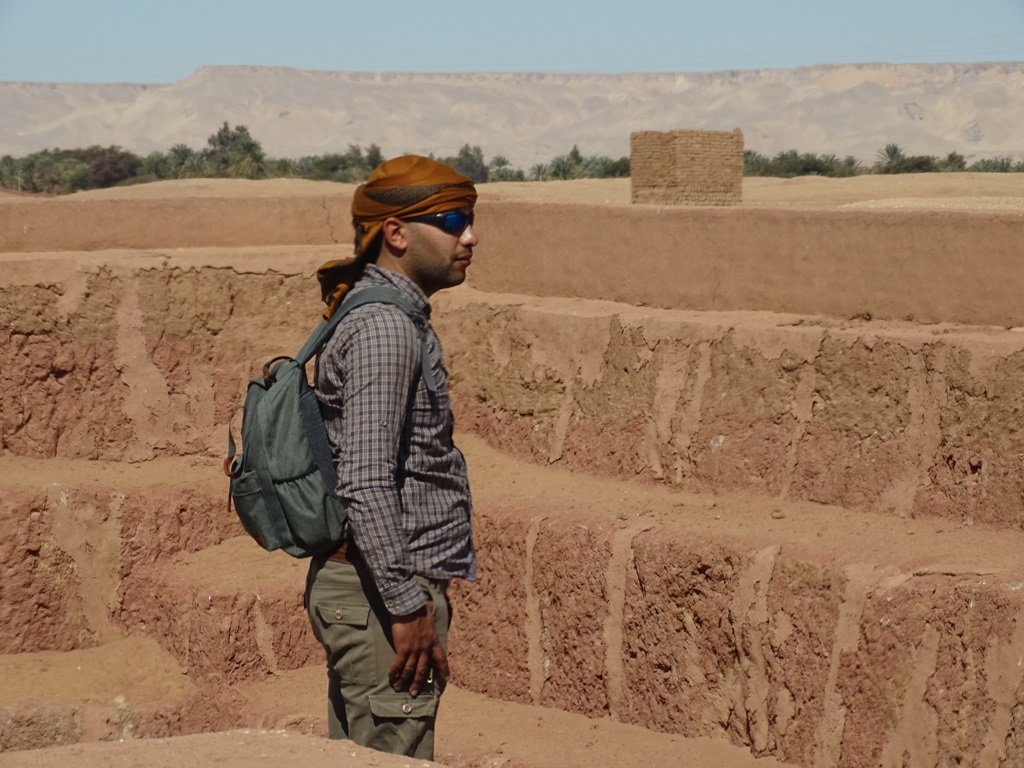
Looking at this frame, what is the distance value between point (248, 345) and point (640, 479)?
2.74 metres

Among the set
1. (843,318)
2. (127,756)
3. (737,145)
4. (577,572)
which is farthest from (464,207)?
(737,145)

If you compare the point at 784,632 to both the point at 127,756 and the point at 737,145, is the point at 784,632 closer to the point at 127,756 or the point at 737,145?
the point at 127,756

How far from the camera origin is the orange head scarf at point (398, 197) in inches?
144

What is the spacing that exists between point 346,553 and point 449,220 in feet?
2.77

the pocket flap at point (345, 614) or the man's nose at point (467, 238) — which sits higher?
the man's nose at point (467, 238)

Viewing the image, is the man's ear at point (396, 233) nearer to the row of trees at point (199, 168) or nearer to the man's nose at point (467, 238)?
the man's nose at point (467, 238)

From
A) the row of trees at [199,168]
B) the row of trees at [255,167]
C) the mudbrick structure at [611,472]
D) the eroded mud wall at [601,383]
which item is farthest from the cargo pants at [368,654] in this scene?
the row of trees at [199,168]

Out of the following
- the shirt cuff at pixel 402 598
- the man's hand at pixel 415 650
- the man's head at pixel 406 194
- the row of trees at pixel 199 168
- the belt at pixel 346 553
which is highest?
the man's head at pixel 406 194

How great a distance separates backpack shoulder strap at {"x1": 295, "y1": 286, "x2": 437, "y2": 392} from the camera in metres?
3.52

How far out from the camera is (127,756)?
361 cm

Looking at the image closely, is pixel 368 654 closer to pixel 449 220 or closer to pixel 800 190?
pixel 449 220

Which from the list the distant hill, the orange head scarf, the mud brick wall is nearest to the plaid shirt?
the orange head scarf

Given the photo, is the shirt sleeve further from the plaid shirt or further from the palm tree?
the palm tree

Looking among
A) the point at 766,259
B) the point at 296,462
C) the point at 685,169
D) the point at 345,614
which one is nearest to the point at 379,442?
the point at 296,462
